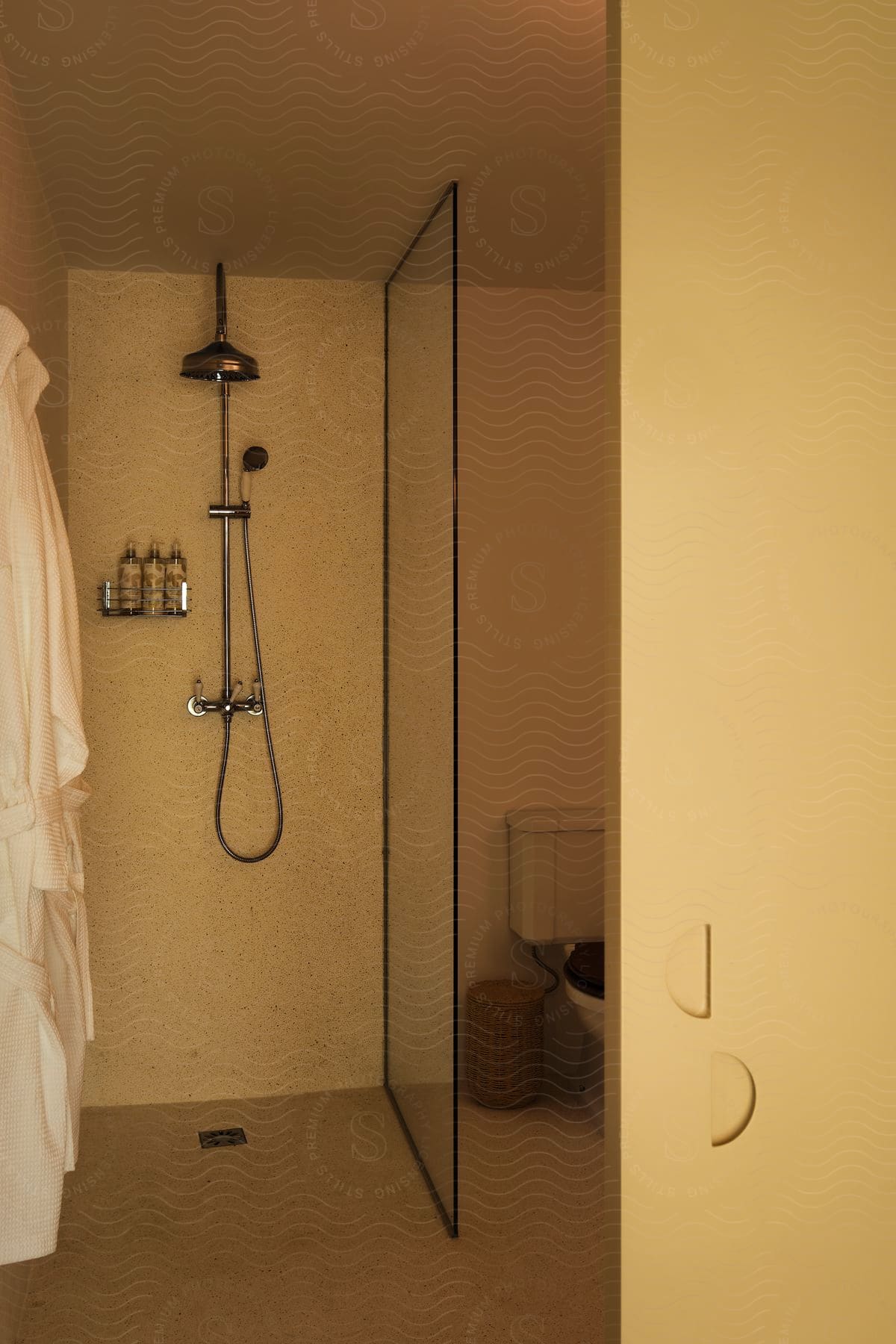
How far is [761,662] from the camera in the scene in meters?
1.14

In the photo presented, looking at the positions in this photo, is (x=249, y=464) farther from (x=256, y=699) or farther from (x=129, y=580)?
(x=256, y=699)

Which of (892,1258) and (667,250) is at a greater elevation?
(667,250)

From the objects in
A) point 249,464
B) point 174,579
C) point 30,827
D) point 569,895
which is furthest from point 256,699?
point 30,827

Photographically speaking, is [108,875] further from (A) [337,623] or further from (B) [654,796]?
(B) [654,796]

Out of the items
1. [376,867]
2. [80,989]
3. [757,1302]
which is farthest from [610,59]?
[376,867]

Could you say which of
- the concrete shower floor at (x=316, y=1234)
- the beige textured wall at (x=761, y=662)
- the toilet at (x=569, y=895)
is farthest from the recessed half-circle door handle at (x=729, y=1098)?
the toilet at (x=569, y=895)

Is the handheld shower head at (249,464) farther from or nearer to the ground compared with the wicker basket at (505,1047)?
farther from the ground

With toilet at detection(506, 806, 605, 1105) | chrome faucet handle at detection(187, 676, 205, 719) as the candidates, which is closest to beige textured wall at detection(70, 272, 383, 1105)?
chrome faucet handle at detection(187, 676, 205, 719)

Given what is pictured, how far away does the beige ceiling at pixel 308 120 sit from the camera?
1.74 m

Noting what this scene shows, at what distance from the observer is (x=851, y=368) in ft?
3.86

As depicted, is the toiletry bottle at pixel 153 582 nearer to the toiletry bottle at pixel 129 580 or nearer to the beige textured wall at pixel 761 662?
the toiletry bottle at pixel 129 580

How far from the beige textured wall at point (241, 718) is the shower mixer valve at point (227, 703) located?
0.11ft

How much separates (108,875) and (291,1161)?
0.85 metres

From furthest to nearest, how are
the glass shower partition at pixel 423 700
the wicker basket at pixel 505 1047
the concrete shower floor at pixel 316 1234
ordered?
the wicker basket at pixel 505 1047 < the glass shower partition at pixel 423 700 < the concrete shower floor at pixel 316 1234
